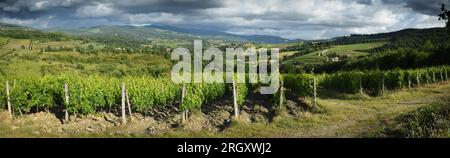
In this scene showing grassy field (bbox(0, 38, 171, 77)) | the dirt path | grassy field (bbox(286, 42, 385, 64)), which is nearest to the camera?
the dirt path

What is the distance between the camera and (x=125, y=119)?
2152 cm

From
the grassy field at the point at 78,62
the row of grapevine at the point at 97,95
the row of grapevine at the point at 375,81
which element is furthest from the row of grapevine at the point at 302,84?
the grassy field at the point at 78,62

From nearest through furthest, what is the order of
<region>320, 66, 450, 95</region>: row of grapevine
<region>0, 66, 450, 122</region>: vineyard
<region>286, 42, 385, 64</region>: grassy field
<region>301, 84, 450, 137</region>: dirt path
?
<region>301, 84, 450, 137</region>: dirt path
<region>0, 66, 450, 122</region>: vineyard
<region>320, 66, 450, 95</region>: row of grapevine
<region>286, 42, 385, 64</region>: grassy field

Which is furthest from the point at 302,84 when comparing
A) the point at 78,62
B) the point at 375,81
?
the point at 78,62

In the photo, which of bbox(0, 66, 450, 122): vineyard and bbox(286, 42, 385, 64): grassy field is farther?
bbox(286, 42, 385, 64): grassy field

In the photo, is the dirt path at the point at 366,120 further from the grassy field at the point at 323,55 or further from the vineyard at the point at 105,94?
the grassy field at the point at 323,55

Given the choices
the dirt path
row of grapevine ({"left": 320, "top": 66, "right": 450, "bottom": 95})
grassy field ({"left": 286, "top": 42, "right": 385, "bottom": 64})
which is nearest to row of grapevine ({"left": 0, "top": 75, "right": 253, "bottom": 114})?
the dirt path

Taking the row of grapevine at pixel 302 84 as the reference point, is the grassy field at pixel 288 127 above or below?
below

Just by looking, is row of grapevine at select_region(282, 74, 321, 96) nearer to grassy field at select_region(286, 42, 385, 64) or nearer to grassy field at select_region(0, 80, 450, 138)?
grassy field at select_region(0, 80, 450, 138)

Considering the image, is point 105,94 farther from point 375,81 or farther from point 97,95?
point 375,81

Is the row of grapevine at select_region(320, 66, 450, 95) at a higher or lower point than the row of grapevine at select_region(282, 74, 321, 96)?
lower

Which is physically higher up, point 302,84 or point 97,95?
point 97,95

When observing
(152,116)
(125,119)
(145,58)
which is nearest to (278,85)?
(152,116)
